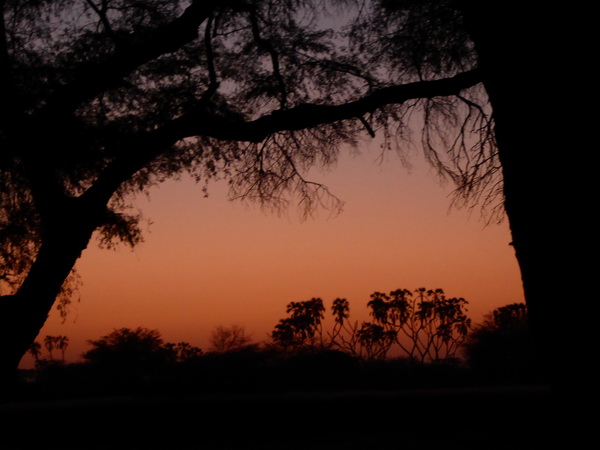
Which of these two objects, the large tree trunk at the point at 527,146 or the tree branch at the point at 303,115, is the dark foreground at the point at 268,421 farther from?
the tree branch at the point at 303,115

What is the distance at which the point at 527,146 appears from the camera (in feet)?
8.11

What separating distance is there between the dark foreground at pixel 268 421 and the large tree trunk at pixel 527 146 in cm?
238

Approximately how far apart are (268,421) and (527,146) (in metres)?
3.04

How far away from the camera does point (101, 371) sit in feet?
18.9

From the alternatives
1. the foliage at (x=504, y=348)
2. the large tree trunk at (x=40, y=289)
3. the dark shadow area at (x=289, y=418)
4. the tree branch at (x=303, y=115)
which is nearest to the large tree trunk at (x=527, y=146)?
the dark shadow area at (x=289, y=418)

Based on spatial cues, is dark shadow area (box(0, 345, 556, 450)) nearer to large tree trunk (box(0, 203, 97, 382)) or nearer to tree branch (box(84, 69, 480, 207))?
large tree trunk (box(0, 203, 97, 382))

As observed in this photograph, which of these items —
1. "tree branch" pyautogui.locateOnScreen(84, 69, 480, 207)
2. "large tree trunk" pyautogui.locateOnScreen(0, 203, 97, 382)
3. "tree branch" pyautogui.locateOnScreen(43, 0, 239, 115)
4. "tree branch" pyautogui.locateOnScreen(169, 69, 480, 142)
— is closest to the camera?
"large tree trunk" pyautogui.locateOnScreen(0, 203, 97, 382)

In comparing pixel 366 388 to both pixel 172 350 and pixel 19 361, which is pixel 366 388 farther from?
pixel 19 361

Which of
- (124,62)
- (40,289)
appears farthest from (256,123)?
(40,289)

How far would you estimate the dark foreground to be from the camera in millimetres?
4680

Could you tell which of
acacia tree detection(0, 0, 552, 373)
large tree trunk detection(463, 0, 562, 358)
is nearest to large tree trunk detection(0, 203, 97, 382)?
acacia tree detection(0, 0, 552, 373)

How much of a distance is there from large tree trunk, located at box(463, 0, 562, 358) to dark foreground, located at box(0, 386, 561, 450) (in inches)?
93.7

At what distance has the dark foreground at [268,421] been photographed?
4.68 m

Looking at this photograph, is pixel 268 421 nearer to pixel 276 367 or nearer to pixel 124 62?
pixel 276 367
